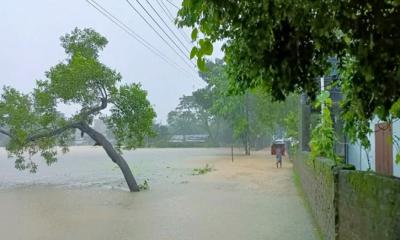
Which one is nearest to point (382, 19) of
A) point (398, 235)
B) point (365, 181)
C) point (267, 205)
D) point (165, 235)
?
point (398, 235)

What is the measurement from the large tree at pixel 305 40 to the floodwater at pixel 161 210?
16.9ft

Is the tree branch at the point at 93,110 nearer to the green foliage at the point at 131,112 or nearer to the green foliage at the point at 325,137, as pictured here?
the green foliage at the point at 131,112

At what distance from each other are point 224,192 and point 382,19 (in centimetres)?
1210

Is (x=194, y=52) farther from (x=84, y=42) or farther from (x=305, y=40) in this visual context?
(x=84, y=42)

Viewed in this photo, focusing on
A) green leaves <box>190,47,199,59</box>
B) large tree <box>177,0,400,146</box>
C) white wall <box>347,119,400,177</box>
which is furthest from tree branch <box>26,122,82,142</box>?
green leaves <box>190,47,199,59</box>

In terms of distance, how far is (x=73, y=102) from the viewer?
1544 cm

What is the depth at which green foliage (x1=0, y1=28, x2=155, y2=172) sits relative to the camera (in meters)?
14.7

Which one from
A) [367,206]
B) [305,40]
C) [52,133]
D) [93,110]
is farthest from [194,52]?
[52,133]

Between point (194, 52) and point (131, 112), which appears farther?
point (131, 112)

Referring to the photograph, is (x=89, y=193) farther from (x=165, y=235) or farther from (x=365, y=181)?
(x=365, y=181)

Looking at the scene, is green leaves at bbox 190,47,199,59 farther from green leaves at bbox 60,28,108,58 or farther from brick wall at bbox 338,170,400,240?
green leaves at bbox 60,28,108,58

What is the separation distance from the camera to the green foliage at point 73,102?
1472 cm

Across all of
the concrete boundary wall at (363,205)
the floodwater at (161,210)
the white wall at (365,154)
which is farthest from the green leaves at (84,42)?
the concrete boundary wall at (363,205)

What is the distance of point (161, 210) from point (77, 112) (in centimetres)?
633
